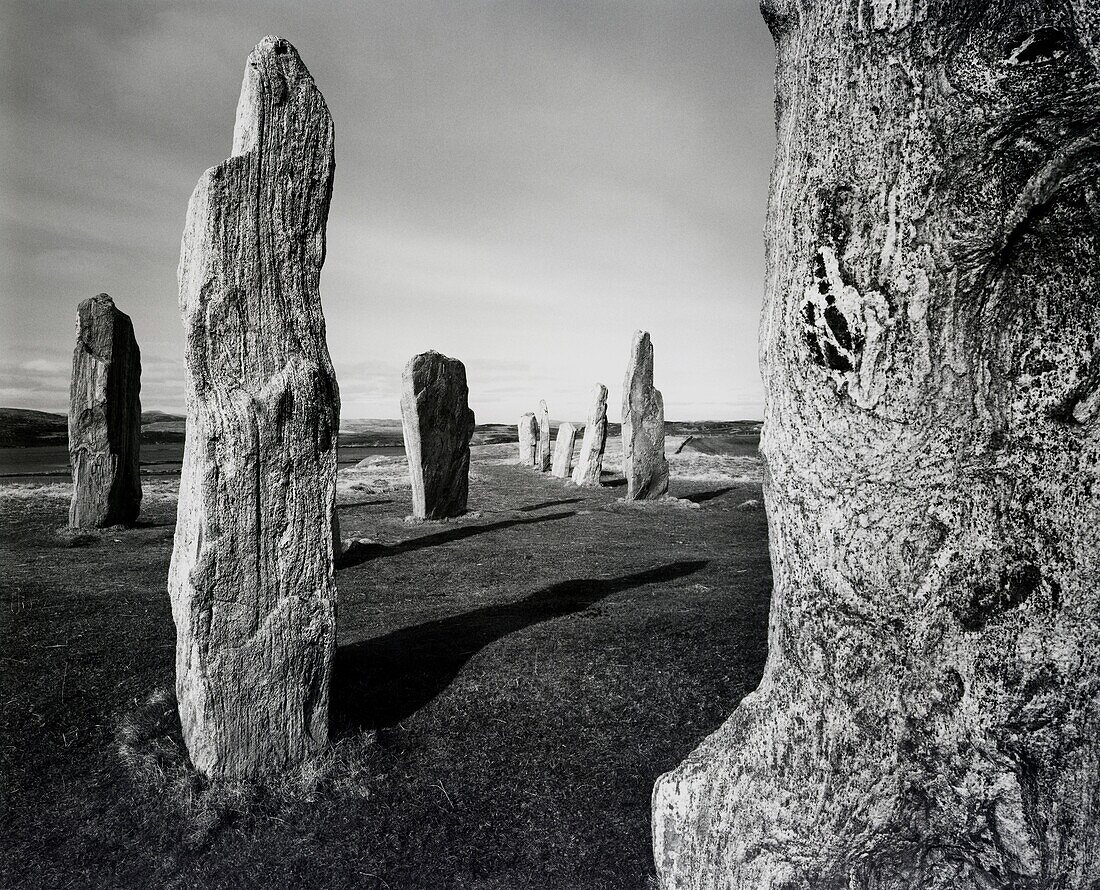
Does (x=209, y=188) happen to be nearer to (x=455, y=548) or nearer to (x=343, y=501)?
(x=455, y=548)

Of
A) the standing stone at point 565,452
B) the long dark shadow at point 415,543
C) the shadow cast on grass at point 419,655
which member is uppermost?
the standing stone at point 565,452

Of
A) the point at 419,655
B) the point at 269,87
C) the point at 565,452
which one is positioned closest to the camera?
the point at 269,87

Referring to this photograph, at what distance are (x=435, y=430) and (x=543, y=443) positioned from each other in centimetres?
1047

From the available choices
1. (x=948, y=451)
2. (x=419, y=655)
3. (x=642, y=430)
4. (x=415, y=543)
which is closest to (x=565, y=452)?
(x=642, y=430)

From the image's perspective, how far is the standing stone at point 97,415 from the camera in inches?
392

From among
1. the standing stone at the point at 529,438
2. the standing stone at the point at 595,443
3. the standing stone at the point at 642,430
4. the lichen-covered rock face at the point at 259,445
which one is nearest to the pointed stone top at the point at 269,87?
the lichen-covered rock face at the point at 259,445

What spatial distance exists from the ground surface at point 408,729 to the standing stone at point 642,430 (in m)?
5.58

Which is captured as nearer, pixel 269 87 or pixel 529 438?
pixel 269 87

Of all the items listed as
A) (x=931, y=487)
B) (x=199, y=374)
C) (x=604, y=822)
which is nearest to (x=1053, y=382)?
(x=931, y=487)

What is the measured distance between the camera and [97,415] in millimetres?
10023

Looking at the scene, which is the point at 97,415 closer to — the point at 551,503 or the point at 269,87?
the point at 551,503

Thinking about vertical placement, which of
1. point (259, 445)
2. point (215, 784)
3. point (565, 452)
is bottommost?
point (215, 784)

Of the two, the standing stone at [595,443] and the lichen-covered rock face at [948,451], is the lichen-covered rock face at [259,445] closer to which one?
the lichen-covered rock face at [948,451]

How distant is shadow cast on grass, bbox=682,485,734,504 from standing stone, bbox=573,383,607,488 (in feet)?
8.13
